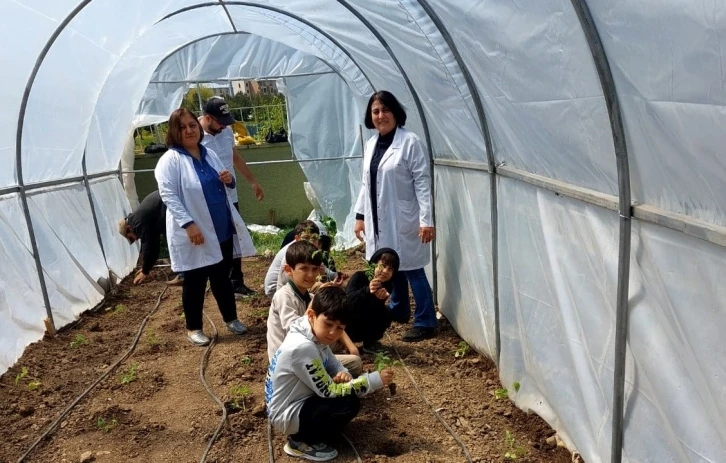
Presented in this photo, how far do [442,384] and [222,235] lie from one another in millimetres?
2006

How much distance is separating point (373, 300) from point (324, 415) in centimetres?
124

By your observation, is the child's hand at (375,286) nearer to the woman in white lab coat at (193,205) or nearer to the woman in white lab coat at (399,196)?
the woman in white lab coat at (399,196)

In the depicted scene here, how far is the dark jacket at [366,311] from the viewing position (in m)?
4.03

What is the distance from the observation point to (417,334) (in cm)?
460

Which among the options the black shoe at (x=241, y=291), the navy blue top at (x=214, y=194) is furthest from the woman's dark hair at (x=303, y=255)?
the black shoe at (x=241, y=291)

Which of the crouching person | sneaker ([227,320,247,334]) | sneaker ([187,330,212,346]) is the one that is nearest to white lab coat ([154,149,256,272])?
sneaker ([187,330,212,346])

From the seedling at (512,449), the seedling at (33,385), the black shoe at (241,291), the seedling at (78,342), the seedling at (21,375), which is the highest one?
→ the seedling at (21,375)

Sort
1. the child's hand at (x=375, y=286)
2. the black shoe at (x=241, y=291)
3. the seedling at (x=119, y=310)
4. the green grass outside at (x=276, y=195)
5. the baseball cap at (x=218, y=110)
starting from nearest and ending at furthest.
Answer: the child's hand at (x=375, y=286) < the baseball cap at (x=218, y=110) < the seedling at (x=119, y=310) < the black shoe at (x=241, y=291) < the green grass outside at (x=276, y=195)

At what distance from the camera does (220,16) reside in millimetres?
7613

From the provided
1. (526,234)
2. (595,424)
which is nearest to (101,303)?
(526,234)

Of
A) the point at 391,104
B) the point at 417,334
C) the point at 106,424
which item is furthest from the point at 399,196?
the point at 106,424

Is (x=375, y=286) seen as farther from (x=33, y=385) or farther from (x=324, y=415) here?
(x=33, y=385)

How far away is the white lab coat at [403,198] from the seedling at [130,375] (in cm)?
189

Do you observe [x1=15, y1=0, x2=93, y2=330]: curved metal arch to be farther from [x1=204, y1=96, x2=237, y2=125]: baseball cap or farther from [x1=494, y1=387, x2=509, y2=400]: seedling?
[x1=494, y1=387, x2=509, y2=400]: seedling
